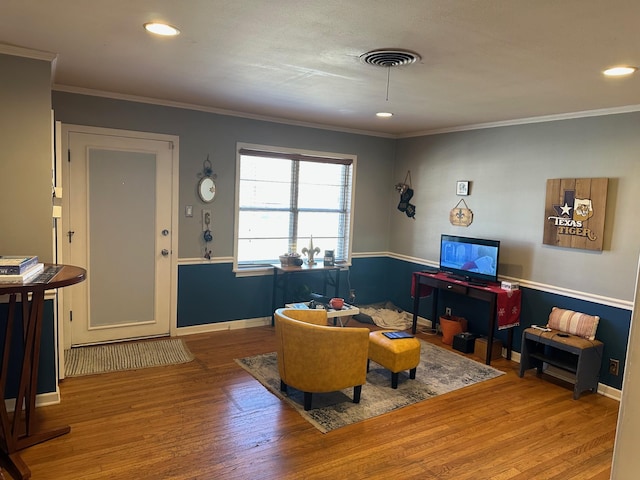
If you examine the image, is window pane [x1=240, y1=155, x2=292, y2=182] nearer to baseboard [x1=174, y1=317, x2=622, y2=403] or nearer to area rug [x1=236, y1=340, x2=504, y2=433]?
baseboard [x1=174, y1=317, x2=622, y2=403]

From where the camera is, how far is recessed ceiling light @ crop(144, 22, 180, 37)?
91.5 inches

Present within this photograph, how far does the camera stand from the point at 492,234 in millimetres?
4828

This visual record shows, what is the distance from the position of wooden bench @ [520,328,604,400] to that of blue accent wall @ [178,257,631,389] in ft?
0.58

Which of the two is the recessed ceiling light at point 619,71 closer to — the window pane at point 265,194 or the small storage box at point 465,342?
the small storage box at point 465,342

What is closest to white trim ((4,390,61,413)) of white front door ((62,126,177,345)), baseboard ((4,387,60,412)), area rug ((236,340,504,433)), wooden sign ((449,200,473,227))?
baseboard ((4,387,60,412))

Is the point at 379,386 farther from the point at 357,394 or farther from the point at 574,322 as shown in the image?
the point at 574,322

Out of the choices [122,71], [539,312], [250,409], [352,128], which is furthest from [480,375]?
[122,71]

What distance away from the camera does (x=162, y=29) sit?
238 cm

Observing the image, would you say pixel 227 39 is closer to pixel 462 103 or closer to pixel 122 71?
pixel 122 71

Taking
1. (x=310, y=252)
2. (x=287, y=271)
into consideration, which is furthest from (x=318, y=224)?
(x=287, y=271)

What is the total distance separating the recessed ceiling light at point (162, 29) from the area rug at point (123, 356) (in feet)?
9.09

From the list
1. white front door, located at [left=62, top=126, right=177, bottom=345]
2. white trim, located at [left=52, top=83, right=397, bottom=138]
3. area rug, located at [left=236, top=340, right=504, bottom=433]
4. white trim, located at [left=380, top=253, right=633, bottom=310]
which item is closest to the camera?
area rug, located at [left=236, top=340, right=504, bottom=433]

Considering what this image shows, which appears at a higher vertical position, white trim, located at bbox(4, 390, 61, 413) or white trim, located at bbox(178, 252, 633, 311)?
white trim, located at bbox(178, 252, 633, 311)

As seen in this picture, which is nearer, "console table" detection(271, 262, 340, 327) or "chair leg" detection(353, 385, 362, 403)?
"chair leg" detection(353, 385, 362, 403)
